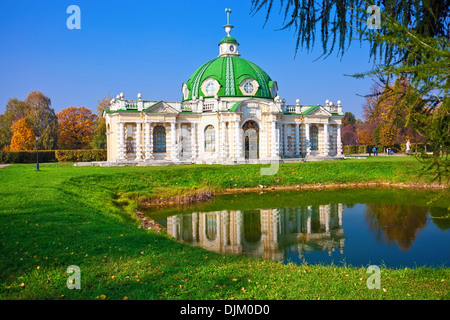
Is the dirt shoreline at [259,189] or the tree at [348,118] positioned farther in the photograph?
the tree at [348,118]

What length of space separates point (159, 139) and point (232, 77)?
9.69 m

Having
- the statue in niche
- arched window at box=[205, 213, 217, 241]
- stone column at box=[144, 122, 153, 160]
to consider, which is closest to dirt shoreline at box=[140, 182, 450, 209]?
arched window at box=[205, 213, 217, 241]

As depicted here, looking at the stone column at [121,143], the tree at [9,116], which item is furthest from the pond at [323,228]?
the tree at [9,116]

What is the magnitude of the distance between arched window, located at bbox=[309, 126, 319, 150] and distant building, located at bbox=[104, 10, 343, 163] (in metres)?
0.11

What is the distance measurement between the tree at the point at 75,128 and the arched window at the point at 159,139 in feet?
82.9

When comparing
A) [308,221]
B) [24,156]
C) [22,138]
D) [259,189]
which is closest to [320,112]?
[259,189]

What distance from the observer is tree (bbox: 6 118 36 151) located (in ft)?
152

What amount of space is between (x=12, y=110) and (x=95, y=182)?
44.0m

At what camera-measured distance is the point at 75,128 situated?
187 ft

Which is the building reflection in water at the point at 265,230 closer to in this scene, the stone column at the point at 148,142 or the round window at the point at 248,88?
the stone column at the point at 148,142

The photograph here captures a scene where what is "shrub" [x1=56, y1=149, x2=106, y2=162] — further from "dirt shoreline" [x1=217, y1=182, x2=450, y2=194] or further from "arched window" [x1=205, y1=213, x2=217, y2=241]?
"arched window" [x1=205, y1=213, x2=217, y2=241]

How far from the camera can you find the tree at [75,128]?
55500mm
